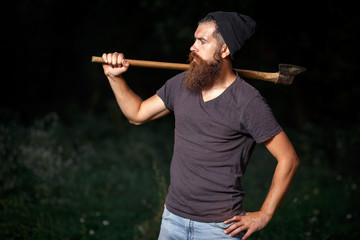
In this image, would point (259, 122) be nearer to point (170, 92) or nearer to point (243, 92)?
point (243, 92)

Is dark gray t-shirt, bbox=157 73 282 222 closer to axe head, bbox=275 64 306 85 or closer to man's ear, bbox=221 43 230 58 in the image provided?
man's ear, bbox=221 43 230 58

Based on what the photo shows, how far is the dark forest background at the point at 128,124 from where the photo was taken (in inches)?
177

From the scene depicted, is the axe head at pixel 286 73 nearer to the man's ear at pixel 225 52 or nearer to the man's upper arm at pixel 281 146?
the man's ear at pixel 225 52

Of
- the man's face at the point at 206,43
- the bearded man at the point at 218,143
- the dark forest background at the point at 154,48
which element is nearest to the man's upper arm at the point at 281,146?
the bearded man at the point at 218,143

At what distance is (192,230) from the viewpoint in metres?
2.21

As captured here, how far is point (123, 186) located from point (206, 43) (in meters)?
4.07

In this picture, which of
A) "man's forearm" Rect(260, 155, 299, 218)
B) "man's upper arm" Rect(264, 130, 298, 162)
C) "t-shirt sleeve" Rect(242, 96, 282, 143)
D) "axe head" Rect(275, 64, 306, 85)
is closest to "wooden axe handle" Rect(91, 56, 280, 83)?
"axe head" Rect(275, 64, 306, 85)

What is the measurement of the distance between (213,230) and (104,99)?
9.46 meters

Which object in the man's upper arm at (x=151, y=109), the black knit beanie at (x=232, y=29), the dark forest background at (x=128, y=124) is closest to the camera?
the black knit beanie at (x=232, y=29)

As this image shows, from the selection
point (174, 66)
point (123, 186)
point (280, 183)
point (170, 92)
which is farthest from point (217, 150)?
point (123, 186)

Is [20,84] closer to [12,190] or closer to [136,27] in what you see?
[136,27]

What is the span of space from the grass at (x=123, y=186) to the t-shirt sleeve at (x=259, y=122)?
1772mm

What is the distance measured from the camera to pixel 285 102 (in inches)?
389

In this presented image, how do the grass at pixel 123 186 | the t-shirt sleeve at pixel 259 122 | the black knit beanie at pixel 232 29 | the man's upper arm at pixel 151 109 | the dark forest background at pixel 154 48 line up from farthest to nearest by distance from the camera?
the dark forest background at pixel 154 48, the grass at pixel 123 186, the man's upper arm at pixel 151 109, the black knit beanie at pixel 232 29, the t-shirt sleeve at pixel 259 122
